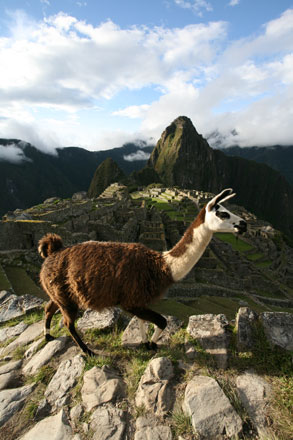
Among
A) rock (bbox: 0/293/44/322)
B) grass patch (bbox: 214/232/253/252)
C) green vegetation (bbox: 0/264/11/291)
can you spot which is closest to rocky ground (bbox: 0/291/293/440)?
rock (bbox: 0/293/44/322)

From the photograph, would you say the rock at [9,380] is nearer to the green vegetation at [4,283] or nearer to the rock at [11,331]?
the rock at [11,331]

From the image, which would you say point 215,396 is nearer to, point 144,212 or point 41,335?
point 41,335

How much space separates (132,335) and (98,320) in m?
0.85

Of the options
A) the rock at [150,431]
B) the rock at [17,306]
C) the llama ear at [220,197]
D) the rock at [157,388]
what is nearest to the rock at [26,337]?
the rock at [17,306]

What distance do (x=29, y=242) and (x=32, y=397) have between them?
13.8 meters

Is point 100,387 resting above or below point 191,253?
below

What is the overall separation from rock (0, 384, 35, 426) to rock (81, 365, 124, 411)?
77cm

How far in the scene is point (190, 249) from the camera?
10.8 ft

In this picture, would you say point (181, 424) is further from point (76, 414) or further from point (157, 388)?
point (76, 414)

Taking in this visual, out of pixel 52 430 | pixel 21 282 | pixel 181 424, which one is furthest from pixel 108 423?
pixel 21 282

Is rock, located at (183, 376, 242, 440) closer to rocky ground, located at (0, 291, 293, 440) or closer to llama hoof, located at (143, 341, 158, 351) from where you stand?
rocky ground, located at (0, 291, 293, 440)

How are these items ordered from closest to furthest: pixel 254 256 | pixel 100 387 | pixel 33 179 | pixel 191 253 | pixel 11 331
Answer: pixel 100 387 → pixel 191 253 → pixel 11 331 → pixel 254 256 → pixel 33 179

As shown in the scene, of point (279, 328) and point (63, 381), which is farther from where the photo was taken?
point (279, 328)

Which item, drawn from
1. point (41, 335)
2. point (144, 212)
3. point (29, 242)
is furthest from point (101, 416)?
point (144, 212)
